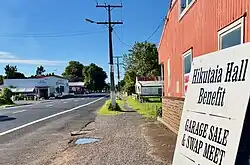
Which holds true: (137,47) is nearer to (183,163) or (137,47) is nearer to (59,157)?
(59,157)

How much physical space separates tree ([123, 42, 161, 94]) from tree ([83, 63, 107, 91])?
77230mm

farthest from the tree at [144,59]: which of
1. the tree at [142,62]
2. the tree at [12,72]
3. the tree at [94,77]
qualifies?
the tree at [94,77]

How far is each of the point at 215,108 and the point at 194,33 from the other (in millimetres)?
7590

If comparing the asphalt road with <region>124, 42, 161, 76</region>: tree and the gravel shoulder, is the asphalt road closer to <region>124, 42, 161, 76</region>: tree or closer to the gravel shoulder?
the gravel shoulder

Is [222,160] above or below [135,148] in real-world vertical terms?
above

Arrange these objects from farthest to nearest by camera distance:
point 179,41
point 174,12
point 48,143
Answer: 1. point 174,12
2. point 179,41
3. point 48,143

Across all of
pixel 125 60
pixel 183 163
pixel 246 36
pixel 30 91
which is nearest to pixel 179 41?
pixel 246 36

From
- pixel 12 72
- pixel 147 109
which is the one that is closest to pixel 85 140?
pixel 147 109

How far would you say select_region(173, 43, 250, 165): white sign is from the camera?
9.95ft

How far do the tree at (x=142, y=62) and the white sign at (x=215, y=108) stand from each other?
66301 mm

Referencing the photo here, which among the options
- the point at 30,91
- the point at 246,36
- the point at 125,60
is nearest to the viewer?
Answer: the point at 246,36

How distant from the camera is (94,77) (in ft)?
515

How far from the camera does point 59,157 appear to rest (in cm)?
936

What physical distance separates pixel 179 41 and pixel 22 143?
6.47 meters
